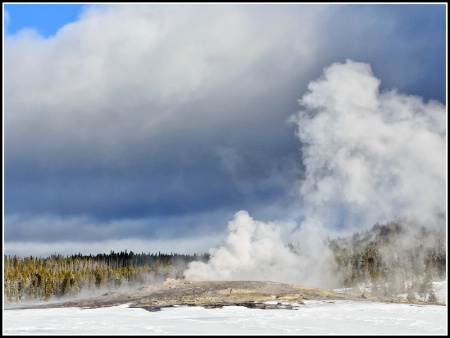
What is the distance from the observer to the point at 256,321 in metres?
34.0

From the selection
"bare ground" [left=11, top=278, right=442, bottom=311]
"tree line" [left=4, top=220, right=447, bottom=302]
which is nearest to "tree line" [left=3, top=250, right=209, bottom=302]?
"tree line" [left=4, top=220, right=447, bottom=302]

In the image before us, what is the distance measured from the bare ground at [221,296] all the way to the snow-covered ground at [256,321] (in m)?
2.78

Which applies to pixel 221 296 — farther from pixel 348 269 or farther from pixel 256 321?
pixel 348 269

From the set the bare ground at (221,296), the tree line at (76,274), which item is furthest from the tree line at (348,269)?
the bare ground at (221,296)

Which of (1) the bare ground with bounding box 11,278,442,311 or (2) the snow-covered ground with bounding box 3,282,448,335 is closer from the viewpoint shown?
(2) the snow-covered ground with bounding box 3,282,448,335

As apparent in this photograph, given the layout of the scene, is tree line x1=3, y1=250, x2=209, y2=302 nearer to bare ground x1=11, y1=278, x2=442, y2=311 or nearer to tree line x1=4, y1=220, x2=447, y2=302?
tree line x1=4, y1=220, x2=447, y2=302

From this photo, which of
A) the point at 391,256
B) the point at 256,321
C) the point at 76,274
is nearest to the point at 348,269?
the point at 391,256

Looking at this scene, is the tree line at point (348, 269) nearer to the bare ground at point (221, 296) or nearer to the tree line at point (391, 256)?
the tree line at point (391, 256)

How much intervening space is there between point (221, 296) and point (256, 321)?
17450 millimetres

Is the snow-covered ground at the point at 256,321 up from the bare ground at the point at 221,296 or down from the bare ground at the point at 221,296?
down

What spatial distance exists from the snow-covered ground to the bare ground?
9.13ft

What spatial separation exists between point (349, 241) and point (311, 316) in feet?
410

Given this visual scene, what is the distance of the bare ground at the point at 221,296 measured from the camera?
152 feet

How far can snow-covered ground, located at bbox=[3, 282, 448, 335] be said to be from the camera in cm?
2955
